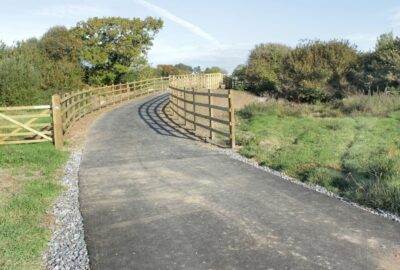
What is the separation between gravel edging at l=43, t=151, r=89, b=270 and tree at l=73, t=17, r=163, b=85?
34880 millimetres

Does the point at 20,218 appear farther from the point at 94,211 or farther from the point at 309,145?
the point at 309,145

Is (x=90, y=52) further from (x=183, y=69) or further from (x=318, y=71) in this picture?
(x=183, y=69)

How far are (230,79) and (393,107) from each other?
2596cm

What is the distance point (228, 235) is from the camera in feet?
18.3

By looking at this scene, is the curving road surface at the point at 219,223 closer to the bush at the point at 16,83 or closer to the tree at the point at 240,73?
the bush at the point at 16,83

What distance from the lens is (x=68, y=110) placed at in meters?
17.2

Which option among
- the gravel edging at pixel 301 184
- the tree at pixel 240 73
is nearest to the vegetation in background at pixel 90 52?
the tree at pixel 240 73

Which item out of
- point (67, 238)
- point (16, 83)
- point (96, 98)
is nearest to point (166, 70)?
point (16, 83)

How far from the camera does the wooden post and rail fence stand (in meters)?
12.8

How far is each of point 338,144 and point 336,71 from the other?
1653 cm

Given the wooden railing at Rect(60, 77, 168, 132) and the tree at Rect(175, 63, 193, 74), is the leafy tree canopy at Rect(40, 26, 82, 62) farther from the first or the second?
the tree at Rect(175, 63, 193, 74)

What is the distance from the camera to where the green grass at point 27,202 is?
201 inches

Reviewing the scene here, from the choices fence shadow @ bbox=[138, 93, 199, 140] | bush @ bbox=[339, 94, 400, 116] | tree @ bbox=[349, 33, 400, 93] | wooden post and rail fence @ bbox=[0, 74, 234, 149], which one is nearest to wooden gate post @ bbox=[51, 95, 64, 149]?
wooden post and rail fence @ bbox=[0, 74, 234, 149]

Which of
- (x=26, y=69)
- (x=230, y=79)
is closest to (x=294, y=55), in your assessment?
(x=230, y=79)
